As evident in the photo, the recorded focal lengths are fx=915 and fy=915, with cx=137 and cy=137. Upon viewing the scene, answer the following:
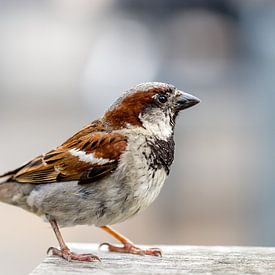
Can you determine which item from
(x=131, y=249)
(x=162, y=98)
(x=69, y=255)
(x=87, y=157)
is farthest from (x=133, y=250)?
(x=162, y=98)

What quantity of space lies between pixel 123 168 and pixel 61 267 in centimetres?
56

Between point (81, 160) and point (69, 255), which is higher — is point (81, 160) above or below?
above

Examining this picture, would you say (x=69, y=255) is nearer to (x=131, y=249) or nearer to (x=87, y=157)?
(x=131, y=249)

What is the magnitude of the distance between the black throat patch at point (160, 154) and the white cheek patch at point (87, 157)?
0.64 feet

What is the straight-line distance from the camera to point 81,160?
4.02 meters

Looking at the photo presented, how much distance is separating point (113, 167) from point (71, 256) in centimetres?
43

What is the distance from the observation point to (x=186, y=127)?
7.59 meters

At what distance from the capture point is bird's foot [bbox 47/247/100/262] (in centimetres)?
372

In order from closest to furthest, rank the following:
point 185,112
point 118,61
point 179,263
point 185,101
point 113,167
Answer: point 179,263, point 113,167, point 185,101, point 185,112, point 118,61

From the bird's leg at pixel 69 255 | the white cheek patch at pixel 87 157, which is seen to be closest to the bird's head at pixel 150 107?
the white cheek patch at pixel 87 157

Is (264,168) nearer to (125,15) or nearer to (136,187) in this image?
(136,187)

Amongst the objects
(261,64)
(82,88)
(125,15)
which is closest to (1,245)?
(261,64)

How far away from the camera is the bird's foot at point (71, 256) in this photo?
3719 millimetres

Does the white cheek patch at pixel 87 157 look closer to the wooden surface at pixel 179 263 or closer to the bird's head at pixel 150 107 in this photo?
the bird's head at pixel 150 107
